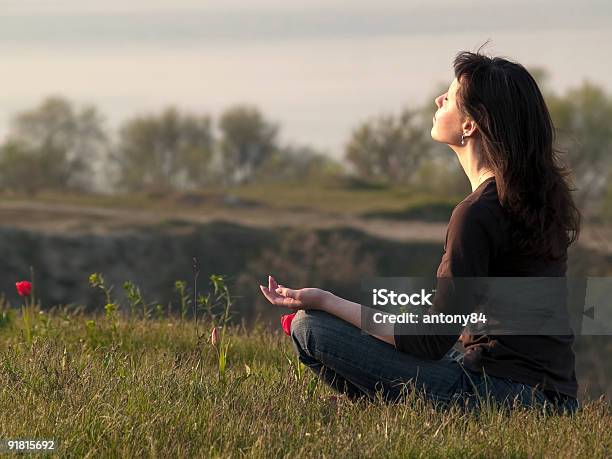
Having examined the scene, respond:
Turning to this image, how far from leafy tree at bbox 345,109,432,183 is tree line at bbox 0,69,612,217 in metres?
0.06

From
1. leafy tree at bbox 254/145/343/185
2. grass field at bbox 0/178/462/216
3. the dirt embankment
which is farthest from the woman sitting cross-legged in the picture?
leafy tree at bbox 254/145/343/185

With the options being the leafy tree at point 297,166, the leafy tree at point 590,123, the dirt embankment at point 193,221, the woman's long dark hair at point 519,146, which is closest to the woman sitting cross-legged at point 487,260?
the woman's long dark hair at point 519,146

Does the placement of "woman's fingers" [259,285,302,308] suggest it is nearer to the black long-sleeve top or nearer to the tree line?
the black long-sleeve top

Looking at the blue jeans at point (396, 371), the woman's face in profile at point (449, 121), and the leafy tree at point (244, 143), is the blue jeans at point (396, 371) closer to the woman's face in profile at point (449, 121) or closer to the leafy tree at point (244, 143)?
the woman's face in profile at point (449, 121)

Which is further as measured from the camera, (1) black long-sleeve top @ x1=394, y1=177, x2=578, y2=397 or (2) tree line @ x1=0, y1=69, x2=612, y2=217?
(2) tree line @ x1=0, y1=69, x2=612, y2=217

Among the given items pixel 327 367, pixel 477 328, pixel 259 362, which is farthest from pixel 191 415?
pixel 259 362

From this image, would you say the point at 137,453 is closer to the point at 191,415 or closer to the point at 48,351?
the point at 191,415

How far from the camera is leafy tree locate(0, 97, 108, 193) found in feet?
158

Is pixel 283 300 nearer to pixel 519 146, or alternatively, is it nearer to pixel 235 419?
pixel 235 419

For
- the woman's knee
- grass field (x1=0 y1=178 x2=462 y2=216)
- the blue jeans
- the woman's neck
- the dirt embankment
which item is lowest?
the dirt embankment

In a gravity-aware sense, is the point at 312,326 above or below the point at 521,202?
below

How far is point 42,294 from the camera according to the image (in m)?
35.0

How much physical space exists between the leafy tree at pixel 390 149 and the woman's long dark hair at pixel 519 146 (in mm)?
51546

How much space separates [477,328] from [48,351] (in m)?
2.24
